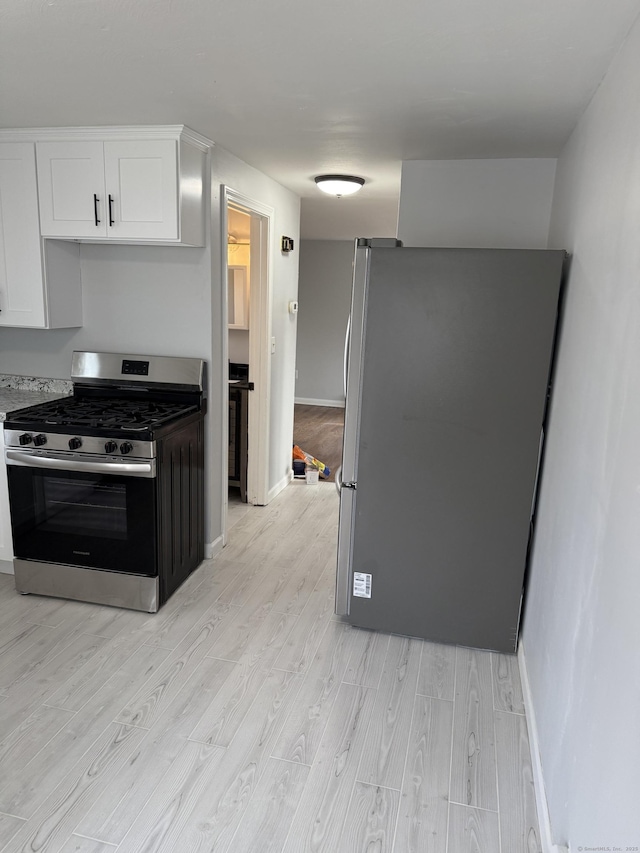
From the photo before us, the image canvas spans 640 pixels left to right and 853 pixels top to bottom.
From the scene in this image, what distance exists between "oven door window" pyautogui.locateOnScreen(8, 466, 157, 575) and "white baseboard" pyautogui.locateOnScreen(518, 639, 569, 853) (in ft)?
5.71

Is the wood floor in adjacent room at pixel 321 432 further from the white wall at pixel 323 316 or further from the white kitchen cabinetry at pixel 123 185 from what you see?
the white kitchen cabinetry at pixel 123 185

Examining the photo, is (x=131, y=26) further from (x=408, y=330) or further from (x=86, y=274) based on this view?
(x=86, y=274)

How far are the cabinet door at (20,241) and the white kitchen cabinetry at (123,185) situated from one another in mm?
75

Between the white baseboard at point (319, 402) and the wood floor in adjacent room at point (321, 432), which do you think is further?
the white baseboard at point (319, 402)

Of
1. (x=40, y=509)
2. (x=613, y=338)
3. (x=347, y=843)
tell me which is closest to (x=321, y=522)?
(x=40, y=509)

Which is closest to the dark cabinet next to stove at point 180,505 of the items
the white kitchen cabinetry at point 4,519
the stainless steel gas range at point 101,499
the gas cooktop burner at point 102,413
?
the stainless steel gas range at point 101,499

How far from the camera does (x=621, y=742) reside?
1.20 m

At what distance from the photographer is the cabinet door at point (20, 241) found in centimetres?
311

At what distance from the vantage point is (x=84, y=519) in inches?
117

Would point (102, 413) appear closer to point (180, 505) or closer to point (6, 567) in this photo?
point (180, 505)

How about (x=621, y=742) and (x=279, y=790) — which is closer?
(x=621, y=742)

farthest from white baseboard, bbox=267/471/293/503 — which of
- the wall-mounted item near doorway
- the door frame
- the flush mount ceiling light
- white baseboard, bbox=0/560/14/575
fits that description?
the flush mount ceiling light

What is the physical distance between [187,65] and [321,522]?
3.00 meters

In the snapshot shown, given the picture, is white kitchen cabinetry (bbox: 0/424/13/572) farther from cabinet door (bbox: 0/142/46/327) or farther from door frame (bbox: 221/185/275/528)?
door frame (bbox: 221/185/275/528)
